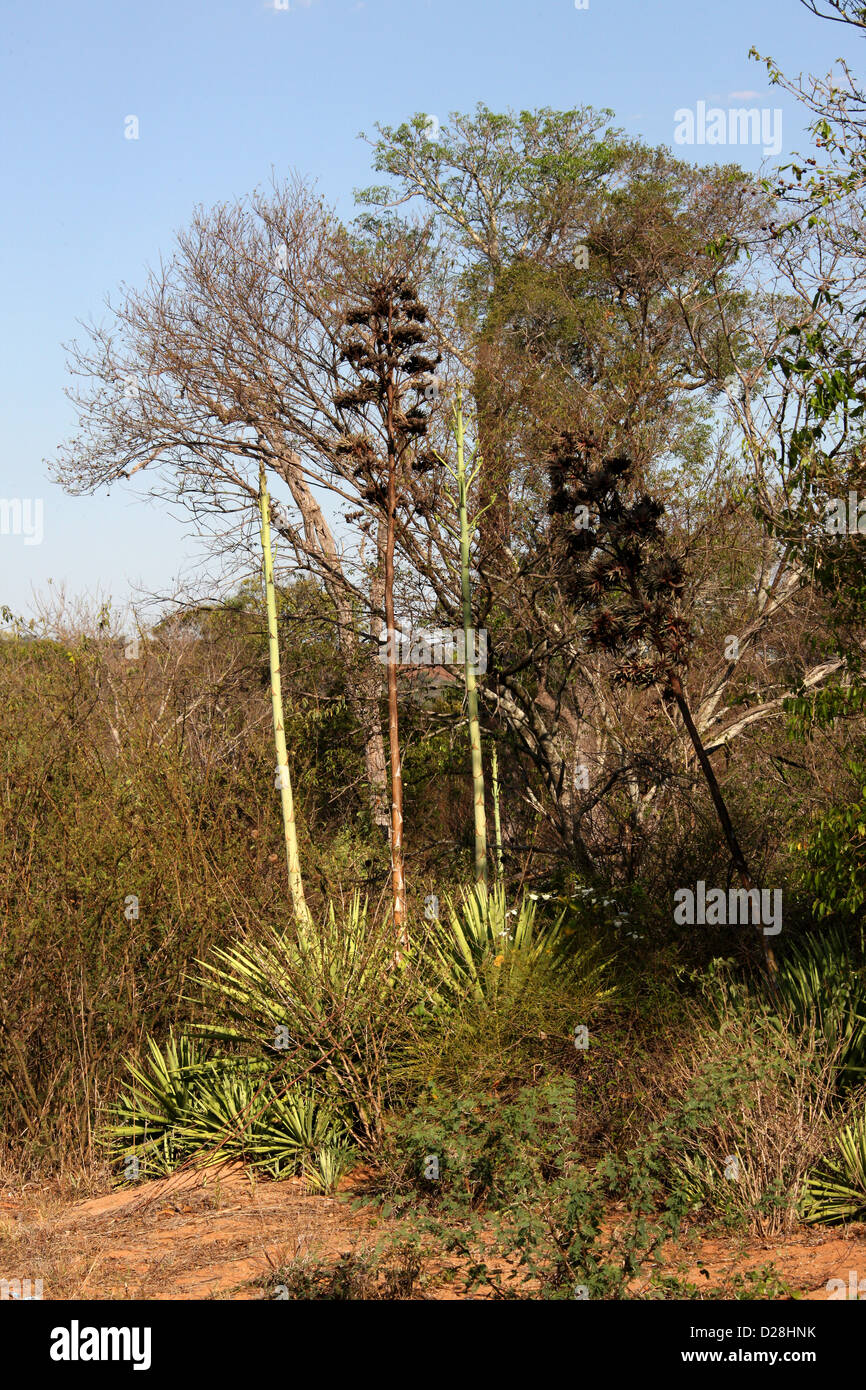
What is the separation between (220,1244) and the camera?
19.9 ft

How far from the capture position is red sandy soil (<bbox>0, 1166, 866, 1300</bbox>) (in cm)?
525

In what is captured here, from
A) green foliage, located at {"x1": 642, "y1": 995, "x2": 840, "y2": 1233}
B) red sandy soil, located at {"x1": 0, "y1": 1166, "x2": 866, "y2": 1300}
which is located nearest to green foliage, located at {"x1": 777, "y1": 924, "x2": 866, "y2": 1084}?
green foliage, located at {"x1": 642, "y1": 995, "x2": 840, "y2": 1233}

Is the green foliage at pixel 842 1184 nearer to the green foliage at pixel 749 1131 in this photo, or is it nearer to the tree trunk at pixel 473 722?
the green foliage at pixel 749 1131

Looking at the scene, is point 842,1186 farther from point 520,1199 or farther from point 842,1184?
point 520,1199

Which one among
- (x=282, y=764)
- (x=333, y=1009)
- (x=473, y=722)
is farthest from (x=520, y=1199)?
(x=473, y=722)

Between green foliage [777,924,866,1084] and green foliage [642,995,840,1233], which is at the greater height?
green foliage [777,924,866,1084]

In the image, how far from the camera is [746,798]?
12.4 m

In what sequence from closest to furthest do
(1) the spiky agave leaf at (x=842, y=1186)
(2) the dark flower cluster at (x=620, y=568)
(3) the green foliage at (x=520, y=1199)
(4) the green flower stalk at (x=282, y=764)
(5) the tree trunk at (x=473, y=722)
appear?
(3) the green foliage at (x=520, y=1199) < (1) the spiky agave leaf at (x=842, y=1186) < (2) the dark flower cluster at (x=620, y=568) < (4) the green flower stalk at (x=282, y=764) < (5) the tree trunk at (x=473, y=722)

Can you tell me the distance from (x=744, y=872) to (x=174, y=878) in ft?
13.7

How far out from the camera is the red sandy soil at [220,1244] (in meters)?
5.25

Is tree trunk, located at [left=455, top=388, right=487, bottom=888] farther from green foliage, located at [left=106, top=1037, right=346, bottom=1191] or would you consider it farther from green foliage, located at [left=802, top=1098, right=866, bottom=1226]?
green foliage, located at [left=802, top=1098, right=866, bottom=1226]

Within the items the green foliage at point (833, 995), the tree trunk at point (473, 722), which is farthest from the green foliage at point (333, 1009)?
the green foliage at point (833, 995)
